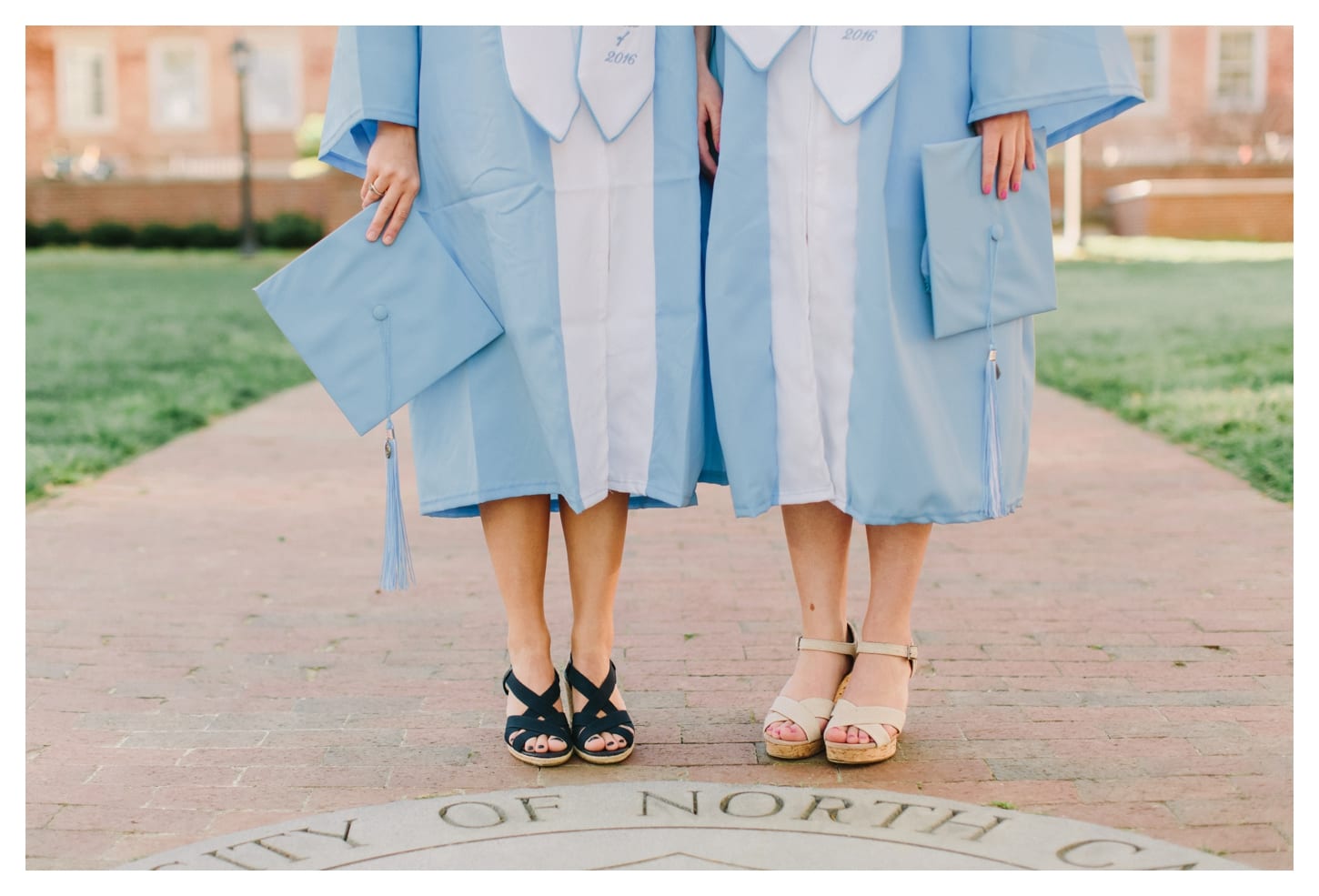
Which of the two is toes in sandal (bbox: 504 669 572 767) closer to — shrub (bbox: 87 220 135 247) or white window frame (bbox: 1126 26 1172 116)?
shrub (bbox: 87 220 135 247)

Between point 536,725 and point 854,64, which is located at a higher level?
point 854,64

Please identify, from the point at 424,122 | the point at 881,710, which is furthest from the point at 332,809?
the point at 424,122

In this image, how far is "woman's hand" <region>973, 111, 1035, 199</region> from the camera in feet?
8.31

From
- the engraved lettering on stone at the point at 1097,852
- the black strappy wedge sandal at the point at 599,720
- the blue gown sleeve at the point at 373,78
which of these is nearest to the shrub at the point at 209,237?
the blue gown sleeve at the point at 373,78

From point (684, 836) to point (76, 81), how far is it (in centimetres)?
3515

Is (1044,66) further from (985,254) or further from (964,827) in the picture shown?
(964,827)

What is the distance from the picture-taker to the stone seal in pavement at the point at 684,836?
221cm

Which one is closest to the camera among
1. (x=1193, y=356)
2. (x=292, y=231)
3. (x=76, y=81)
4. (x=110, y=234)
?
(x=1193, y=356)

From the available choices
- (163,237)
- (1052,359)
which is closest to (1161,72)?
(163,237)

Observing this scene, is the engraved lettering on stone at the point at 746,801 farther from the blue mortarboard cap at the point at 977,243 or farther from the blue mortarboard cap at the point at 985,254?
the blue mortarboard cap at the point at 977,243

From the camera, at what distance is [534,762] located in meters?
2.70

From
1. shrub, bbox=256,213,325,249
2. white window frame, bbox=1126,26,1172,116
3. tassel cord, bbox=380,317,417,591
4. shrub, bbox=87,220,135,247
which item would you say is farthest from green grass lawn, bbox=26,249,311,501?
white window frame, bbox=1126,26,1172,116

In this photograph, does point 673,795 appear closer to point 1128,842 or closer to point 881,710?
point 881,710

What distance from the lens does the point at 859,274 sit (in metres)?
2.55
